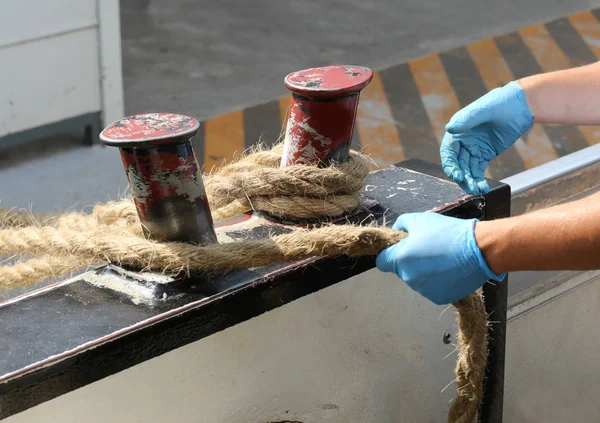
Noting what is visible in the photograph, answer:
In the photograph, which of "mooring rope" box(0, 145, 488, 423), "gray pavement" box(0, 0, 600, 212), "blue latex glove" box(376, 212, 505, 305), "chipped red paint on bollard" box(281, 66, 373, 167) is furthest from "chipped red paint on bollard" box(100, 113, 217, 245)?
"gray pavement" box(0, 0, 600, 212)

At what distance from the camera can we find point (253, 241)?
140cm

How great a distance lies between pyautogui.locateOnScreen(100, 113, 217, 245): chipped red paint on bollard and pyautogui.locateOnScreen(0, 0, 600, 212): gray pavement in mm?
2872

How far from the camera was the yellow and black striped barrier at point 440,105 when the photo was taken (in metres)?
5.06

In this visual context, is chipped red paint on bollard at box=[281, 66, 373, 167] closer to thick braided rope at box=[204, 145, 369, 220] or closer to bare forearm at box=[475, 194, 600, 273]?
thick braided rope at box=[204, 145, 369, 220]

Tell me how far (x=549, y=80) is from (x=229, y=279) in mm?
1095

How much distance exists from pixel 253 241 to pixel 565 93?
1.05 meters

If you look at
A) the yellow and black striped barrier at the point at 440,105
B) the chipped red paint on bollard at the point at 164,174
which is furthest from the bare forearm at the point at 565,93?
the yellow and black striped barrier at the point at 440,105

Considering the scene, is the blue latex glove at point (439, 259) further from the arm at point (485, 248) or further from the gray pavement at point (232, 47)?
the gray pavement at point (232, 47)

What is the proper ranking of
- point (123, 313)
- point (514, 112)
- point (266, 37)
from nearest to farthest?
1. point (123, 313)
2. point (514, 112)
3. point (266, 37)

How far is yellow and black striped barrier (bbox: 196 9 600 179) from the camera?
5.06 meters

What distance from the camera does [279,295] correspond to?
1431 millimetres

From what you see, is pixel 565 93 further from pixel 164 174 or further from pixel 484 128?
pixel 164 174

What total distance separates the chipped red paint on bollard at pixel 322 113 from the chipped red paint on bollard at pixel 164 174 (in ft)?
0.85

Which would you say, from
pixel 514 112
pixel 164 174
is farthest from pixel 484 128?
pixel 164 174
